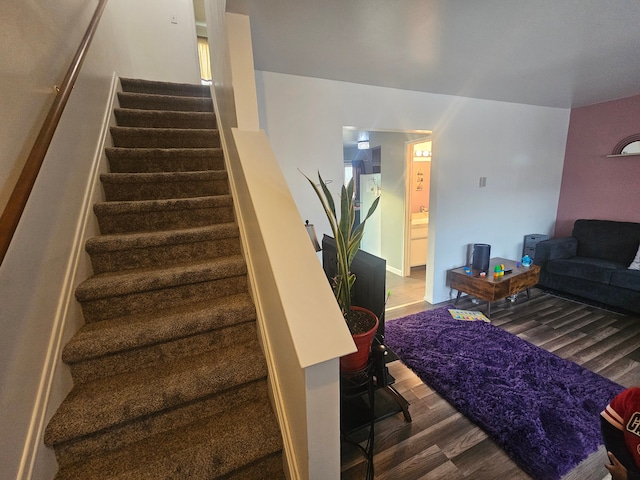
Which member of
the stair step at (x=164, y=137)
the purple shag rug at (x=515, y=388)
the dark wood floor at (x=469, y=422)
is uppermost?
the stair step at (x=164, y=137)

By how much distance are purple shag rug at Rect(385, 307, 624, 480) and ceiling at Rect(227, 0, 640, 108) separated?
2339 mm

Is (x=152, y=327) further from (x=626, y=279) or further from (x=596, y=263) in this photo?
(x=596, y=263)

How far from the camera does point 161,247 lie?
60.1 inches

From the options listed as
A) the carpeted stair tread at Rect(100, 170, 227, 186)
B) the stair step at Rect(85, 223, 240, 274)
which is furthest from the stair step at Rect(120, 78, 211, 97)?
the stair step at Rect(85, 223, 240, 274)

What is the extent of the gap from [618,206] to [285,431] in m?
4.77

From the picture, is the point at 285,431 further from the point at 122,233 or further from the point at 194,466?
the point at 122,233

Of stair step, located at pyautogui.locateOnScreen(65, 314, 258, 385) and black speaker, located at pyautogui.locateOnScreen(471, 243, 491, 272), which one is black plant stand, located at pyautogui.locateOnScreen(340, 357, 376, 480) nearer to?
stair step, located at pyautogui.locateOnScreen(65, 314, 258, 385)

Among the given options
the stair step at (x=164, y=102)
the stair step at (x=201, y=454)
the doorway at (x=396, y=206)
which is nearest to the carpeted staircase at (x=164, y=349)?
the stair step at (x=201, y=454)

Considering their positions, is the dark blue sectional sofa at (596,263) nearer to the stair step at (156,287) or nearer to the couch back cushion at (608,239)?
the couch back cushion at (608,239)

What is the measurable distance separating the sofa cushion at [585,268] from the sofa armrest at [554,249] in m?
0.08

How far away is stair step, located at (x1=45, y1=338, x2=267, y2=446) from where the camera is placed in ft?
3.24

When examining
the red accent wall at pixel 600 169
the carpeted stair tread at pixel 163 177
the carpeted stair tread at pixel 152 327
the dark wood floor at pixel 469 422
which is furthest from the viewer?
the red accent wall at pixel 600 169

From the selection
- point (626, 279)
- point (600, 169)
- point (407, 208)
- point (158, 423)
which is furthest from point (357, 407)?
point (600, 169)

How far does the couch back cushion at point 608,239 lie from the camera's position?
125 inches
